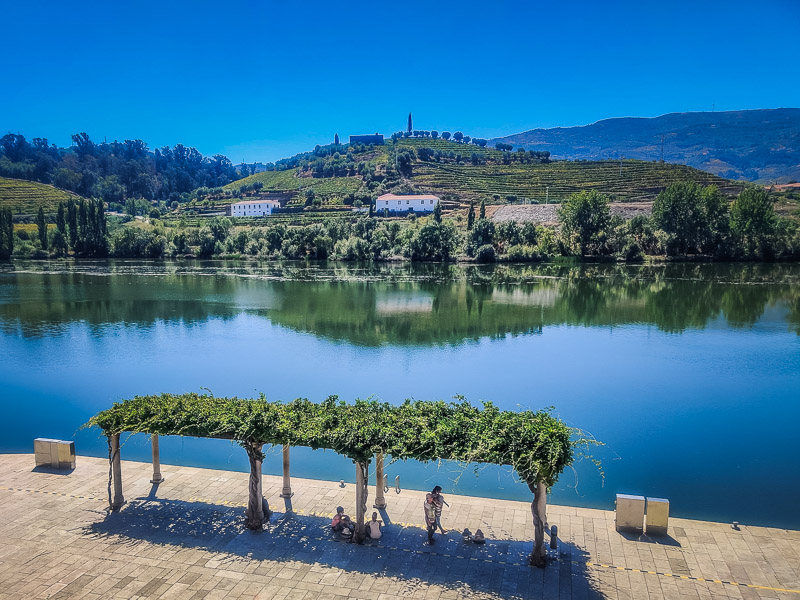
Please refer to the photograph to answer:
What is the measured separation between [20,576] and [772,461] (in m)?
19.6

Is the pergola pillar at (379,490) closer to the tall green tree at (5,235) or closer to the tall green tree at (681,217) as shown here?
the tall green tree at (681,217)

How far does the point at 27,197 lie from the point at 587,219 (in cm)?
14063

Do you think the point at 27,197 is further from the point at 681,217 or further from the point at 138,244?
the point at 681,217

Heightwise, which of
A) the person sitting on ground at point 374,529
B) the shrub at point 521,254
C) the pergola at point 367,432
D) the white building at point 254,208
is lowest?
the person sitting on ground at point 374,529

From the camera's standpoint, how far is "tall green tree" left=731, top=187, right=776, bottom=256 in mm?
80125

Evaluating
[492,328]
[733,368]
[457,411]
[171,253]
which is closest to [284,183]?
[171,253]

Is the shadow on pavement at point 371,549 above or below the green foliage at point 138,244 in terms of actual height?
below

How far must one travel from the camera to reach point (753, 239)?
82188 mm

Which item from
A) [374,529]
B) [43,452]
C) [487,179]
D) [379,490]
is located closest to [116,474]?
[43,452]

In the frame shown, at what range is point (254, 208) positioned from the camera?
145 m

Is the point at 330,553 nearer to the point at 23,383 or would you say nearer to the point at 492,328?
the point at 23,383

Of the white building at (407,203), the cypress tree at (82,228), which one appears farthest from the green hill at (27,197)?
the white building at (407,203)

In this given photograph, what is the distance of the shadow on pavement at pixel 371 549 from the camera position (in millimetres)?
9969

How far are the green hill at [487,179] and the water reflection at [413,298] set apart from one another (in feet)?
158
